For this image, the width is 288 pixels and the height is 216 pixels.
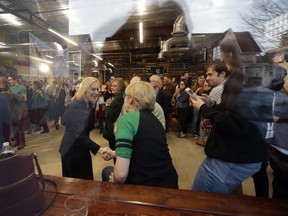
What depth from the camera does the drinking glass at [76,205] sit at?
0.54 meters

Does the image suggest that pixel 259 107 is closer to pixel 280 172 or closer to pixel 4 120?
pixel 280 172

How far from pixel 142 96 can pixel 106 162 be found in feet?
4.84

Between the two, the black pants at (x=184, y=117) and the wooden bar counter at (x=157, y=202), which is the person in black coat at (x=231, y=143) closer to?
the wooden bar counter at (x=157, y=202)

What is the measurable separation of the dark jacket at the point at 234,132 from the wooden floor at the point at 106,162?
2.68 ft

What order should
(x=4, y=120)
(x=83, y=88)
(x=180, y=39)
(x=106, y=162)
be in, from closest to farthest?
(x=83, y=88) < (x=4, y=120) < (x=180, y=39) < (x=106, y=162)

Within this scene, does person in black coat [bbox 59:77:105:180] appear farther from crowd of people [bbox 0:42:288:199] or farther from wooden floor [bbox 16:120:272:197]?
wooden floor [bbox 16:120:272:197]

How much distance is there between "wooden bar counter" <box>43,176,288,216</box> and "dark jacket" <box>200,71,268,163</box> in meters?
0.17

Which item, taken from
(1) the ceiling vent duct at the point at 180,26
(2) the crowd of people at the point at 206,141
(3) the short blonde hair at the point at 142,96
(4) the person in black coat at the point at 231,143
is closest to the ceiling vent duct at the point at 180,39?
(1) the ceiling vent duct at the point at 180,26

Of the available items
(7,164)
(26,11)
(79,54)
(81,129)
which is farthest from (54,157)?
(7,164)

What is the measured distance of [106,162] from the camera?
2.07 m

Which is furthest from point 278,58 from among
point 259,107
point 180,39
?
point 180,39

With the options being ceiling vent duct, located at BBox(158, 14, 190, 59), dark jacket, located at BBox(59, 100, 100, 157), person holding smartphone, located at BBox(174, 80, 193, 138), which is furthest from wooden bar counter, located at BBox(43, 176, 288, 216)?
person holding smartphone, located at BBox(174, 80, 193, 138)

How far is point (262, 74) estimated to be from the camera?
86cm

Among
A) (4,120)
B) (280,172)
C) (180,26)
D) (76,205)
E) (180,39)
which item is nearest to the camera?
(76,205)
